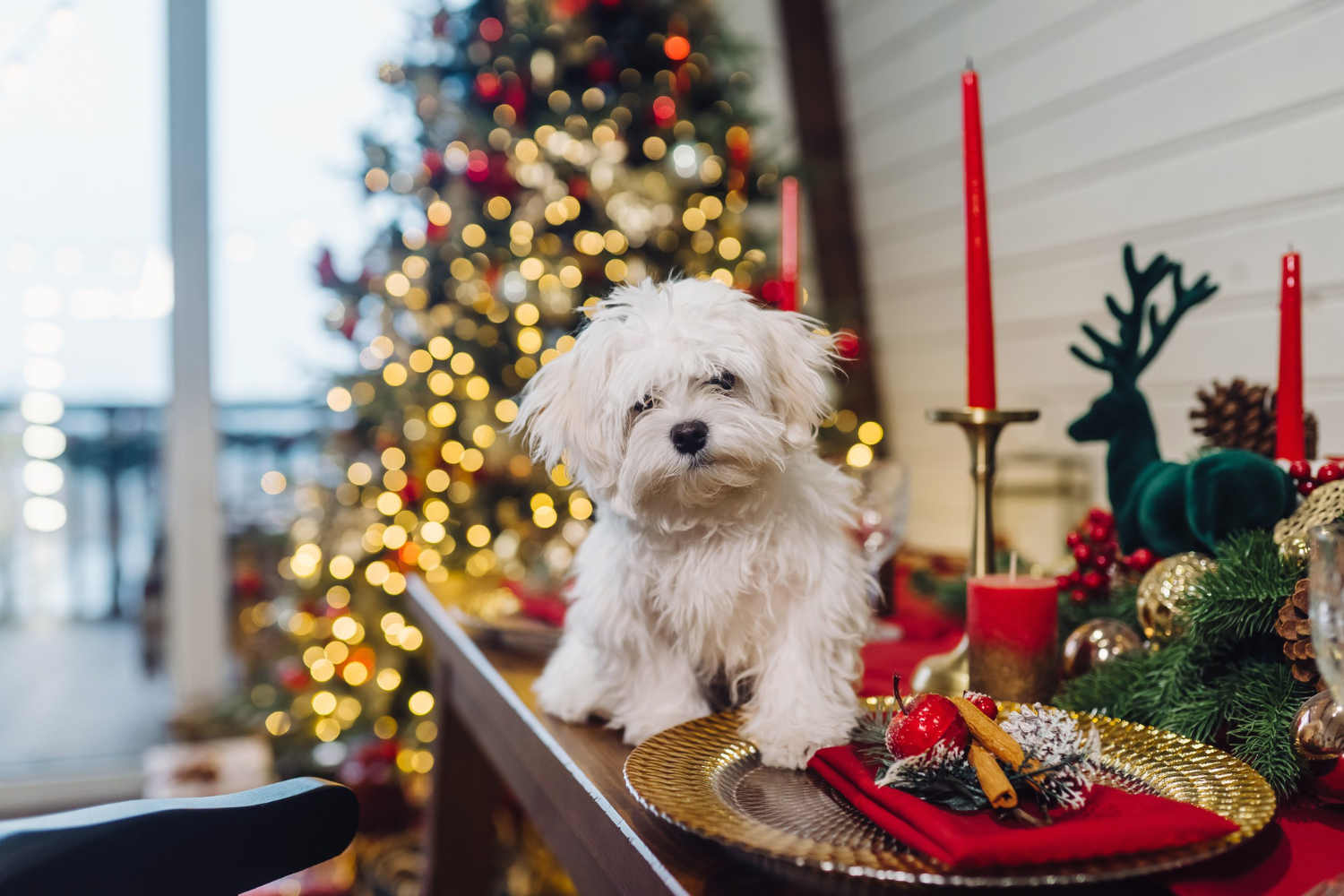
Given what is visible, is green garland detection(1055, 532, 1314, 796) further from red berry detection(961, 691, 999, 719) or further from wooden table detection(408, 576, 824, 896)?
wooden table detection(408, 576, 824, 896)

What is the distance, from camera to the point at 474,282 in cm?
246

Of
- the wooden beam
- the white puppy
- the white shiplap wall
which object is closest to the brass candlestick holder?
the white puppy

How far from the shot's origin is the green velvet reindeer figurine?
80 cm

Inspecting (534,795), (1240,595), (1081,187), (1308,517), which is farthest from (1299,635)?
(1081,187)

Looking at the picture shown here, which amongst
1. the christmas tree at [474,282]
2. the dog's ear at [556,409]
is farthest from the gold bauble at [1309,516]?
the christmas tree at [474,282]

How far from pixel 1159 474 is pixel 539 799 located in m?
0.70

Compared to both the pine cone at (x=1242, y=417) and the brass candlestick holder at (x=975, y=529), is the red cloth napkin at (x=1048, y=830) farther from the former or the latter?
the pine cone at (x=1242, y=417)

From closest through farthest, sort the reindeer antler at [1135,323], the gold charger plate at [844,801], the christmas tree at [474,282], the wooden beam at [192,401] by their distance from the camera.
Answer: the gold charger plate at [844,801]
the reindeer antler at [1135,323]
the christmas tree at [474,282]
the wooden beam at [192,401]

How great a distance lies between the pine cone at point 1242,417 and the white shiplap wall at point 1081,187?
365 mm

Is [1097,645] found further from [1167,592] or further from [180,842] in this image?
[180,842]

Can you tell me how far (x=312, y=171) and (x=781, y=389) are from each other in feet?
8.67

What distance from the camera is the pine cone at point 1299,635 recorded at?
0.66m

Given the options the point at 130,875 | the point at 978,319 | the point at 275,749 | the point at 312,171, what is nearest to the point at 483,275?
the point at 312,171

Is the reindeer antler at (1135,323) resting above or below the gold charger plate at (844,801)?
above
